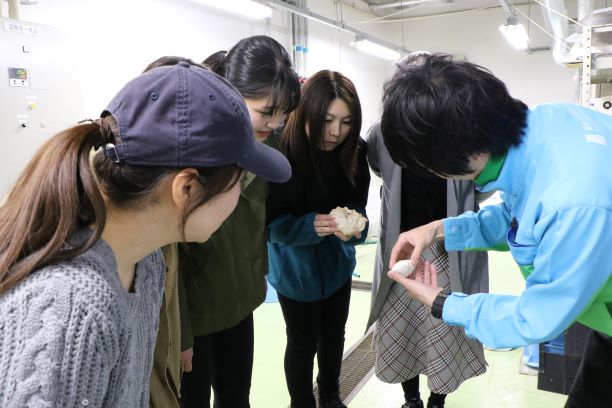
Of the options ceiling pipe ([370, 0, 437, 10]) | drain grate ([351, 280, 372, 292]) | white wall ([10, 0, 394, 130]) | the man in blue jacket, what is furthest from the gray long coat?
ceiling pipe ([370, 0, 437, 10])

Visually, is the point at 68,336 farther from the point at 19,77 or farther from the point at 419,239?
the point at 19,77

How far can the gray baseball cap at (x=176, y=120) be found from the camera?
70 cm

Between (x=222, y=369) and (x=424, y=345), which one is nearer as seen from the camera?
(x=222, y=369)

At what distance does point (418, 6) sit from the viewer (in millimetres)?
7793

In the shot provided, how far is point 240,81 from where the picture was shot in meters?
1.40

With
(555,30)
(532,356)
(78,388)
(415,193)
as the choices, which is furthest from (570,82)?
(78,388)

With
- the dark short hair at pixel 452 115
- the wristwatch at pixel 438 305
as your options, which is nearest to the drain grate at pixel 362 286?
the wristwatch at pixel 438 305

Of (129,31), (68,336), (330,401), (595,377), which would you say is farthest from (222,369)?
(129,31)

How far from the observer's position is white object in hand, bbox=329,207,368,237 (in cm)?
167

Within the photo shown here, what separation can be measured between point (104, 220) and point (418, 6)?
26.7 ft

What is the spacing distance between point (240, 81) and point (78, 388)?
3.25 feet

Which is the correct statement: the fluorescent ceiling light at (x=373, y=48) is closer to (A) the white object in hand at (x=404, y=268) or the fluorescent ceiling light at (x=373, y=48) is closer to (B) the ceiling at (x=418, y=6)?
(B) the ceiling at (x=418, y=6)

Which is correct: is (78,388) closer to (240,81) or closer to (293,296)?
(240,81)

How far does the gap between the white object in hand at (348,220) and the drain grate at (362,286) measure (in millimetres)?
2280
